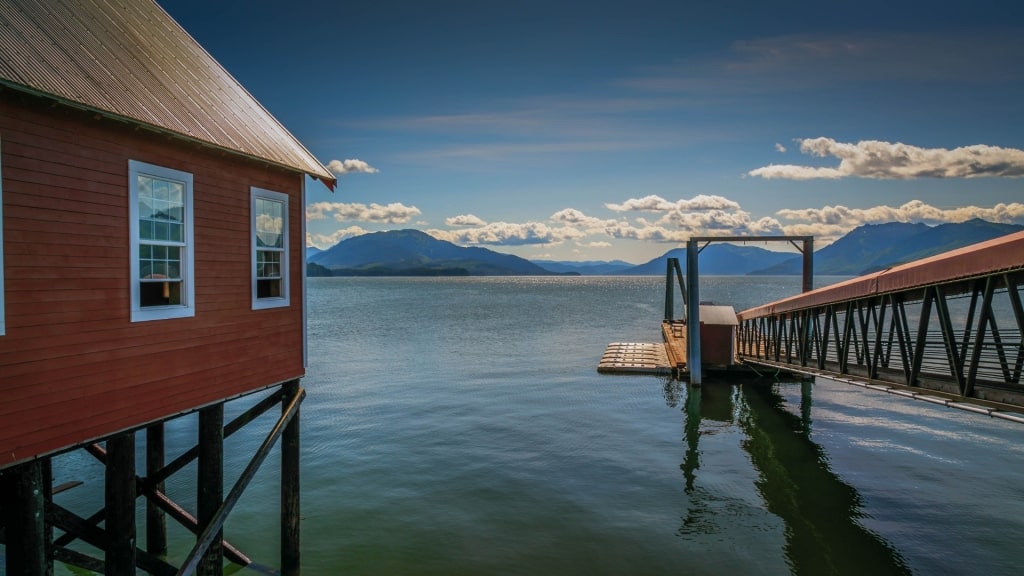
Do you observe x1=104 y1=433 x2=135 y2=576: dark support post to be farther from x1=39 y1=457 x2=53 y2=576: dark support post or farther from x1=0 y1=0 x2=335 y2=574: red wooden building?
x1=39 y1=457 x2=53 y2=576: dark support post

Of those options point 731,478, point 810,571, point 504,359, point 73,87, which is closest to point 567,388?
point 504,359

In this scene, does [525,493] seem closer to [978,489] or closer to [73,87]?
[978,489]

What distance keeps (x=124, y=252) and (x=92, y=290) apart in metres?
0.69

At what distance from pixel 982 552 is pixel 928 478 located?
532 cm

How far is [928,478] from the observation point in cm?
1792

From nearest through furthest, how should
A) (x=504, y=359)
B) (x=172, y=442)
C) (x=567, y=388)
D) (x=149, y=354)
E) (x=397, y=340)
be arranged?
(x=149, y=354)
(x=172, y=442)
(x=567, y=388)
(x=504, y=359)
(x=397, y=340)

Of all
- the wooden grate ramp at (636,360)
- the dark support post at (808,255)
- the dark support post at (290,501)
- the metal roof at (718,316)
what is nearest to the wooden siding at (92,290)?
the dark support post at (290,501)

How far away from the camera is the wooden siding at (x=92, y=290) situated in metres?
7.27

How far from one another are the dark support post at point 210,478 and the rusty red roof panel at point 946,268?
483 inches

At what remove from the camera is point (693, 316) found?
94.4 feet

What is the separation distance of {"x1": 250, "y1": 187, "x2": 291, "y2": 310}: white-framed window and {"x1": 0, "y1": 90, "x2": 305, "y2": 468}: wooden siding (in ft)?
1.23

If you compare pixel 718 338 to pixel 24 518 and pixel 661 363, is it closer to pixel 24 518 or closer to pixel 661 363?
pixel 661 363

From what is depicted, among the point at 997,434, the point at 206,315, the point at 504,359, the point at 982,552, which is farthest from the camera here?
the point at 504,359

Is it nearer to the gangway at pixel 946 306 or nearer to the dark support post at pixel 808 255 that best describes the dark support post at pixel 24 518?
the gangway at pixel 946 306
